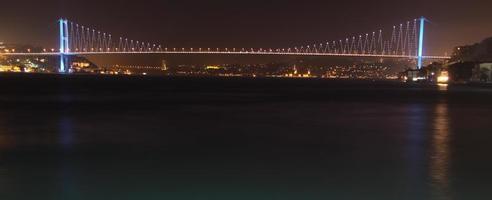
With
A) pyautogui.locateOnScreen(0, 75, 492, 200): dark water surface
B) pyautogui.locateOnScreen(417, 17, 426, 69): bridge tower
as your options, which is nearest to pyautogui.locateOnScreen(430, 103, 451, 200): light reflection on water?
pyautogui.locateOnScreen(0, 75, 492, 200): dark water surface

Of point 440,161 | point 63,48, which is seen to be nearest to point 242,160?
point 440,161

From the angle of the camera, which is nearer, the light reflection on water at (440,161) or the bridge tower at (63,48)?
the light reflection on water at (440,161)

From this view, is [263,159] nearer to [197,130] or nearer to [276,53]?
[197,130]

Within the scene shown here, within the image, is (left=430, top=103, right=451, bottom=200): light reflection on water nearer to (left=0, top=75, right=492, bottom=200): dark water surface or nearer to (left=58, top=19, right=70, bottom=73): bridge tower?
(left=0, top=75, right=492, bottom=200): dark water surface

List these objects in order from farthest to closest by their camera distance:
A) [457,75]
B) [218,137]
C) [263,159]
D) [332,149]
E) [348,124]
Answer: [457,75]
[348,124]
[218,137]
[332,149]
[263,159]

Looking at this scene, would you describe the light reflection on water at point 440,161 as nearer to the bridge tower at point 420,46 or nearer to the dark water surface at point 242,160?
the dark water surface at point 242,160

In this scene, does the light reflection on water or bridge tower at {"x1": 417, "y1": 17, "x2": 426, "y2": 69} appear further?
bridge tower at {"x1": 417, "y1": 17, "x2": 426, "y2": 69}

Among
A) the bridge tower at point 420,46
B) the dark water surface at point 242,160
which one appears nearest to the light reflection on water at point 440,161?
the dark water surface at point 242,160

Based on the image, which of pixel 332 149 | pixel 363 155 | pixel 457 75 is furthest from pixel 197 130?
pixel 457 75

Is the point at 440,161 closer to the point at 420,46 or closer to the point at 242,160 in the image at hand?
the point at 242,160
